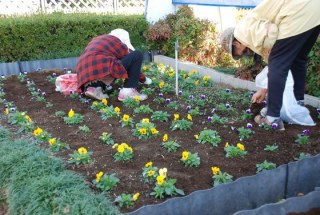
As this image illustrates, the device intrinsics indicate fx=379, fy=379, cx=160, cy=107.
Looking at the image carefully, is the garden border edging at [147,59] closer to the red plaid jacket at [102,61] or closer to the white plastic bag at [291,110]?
the white plastic bag at [291,110]

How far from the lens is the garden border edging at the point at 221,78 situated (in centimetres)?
454

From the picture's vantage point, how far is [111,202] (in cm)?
247

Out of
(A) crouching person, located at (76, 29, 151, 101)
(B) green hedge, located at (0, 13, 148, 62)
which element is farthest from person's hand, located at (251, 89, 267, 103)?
(B) green hedge, located at (0, 13, 148, 62)

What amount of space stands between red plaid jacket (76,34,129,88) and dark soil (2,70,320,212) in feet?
1.22

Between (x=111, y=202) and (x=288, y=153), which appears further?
(x=288, y=153)

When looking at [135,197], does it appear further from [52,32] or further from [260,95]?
[52,32]

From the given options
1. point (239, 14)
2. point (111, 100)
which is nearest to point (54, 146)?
point (111, 100)

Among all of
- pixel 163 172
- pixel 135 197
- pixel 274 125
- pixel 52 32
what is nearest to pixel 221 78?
pixel 274 125

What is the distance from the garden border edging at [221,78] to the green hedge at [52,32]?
1.14 meters

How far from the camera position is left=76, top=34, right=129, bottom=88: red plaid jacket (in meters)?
4.45

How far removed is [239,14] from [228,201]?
480 cm

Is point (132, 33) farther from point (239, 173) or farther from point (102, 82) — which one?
point (239, 173)

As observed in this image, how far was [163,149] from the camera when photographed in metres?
3.30

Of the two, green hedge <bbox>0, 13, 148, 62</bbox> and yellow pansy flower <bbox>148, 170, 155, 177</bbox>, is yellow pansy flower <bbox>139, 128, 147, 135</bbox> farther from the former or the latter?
green hedge <bbox>0, 13, 148, 62</bbox>
